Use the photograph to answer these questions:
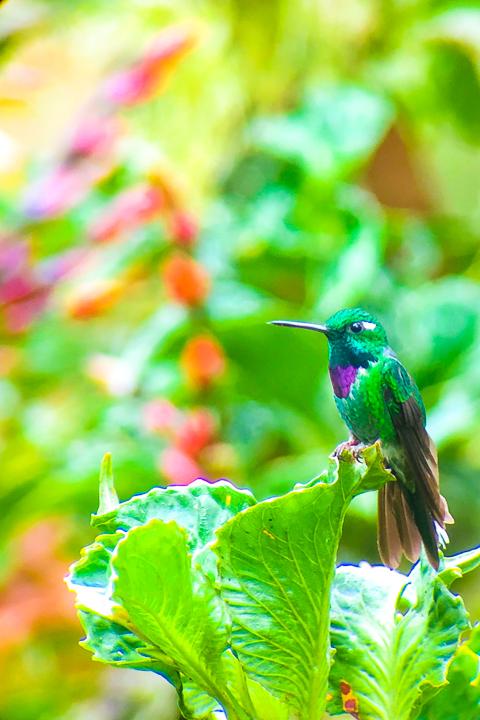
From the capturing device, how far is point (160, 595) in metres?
0.30

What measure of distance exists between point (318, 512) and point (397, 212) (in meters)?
1.65

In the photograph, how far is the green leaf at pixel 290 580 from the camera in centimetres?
31

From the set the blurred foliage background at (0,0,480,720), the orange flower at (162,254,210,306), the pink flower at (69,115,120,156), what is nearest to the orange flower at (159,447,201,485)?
the blurred foliage background at (0,0,480,720)

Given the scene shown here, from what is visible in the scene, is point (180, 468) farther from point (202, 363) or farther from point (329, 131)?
point (329, 131)

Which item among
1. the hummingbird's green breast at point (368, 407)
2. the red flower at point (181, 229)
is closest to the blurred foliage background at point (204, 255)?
the red flower at point (181, 229)

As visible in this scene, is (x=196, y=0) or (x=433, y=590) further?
(x=196, y=0)

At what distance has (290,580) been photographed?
322 millimetres

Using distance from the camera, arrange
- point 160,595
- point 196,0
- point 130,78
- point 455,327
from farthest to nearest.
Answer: point 196,0 → point 455,327 → point 130,78 → point 160,595

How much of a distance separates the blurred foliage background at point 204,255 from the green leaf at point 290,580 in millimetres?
590

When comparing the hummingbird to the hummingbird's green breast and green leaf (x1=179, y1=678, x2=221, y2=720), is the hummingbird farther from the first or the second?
green leaf (x1=179, y1=678, x2=221, y2=720)

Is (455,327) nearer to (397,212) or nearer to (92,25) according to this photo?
(397,212)

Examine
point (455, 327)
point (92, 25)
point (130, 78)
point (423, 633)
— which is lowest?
point (455, 327)

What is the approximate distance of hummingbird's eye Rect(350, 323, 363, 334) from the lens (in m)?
0.43

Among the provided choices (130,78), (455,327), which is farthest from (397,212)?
(130,78)
